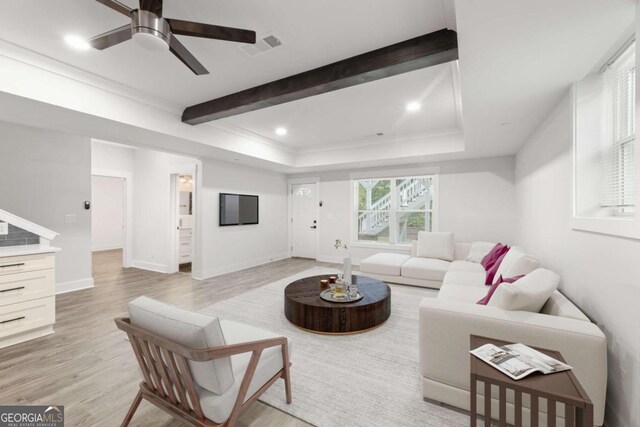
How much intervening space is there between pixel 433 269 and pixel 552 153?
86.8 inches

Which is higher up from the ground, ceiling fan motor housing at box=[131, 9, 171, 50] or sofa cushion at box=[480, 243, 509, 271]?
ceiling fan motor housing at box=[131, 9, 171, 50]

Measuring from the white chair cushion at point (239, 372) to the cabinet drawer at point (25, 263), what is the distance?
2292 millimetres

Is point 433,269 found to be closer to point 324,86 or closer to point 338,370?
point 338,370

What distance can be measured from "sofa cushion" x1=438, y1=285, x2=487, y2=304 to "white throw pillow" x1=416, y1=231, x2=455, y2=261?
184 centimetres

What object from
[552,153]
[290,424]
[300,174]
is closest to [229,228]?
[300,174]

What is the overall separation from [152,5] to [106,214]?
30.3 feet

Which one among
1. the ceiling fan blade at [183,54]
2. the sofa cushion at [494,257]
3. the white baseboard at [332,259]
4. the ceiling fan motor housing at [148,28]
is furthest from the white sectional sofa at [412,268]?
the ceiling fan motor housing at [148,28]

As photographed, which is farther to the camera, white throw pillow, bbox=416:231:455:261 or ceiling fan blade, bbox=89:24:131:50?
white throw pillow, bbox=416:231:455:261

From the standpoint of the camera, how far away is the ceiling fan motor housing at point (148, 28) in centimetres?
168

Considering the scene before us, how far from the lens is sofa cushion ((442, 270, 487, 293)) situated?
3213 mm

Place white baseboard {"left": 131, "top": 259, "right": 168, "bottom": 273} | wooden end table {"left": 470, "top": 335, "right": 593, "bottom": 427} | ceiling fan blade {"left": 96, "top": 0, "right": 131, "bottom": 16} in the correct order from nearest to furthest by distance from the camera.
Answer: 1. wooden end table {"left": 470, "top": 335, "right": 593, "bottom": 427}
2. ceiling fan blade {"left": 96, "top": 0, "right": 131, "bottom": 16}
3. white baseboard {"left": 131, "top": 259, "right": 168, "bottom": 273}

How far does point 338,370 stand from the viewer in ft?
7.26

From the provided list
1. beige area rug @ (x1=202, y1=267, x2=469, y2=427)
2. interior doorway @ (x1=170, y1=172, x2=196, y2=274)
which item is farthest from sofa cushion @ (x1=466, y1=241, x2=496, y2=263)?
interior doorway @ (x1=170, y1=172, x2=196, y2=274)

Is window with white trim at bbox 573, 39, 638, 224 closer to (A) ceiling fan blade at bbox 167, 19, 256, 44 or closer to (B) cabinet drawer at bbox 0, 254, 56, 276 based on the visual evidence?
(A) ceiling fan blade at bbox 167, 19, 256, 44
